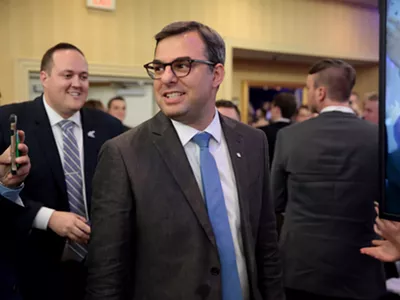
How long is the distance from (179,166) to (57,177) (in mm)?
777

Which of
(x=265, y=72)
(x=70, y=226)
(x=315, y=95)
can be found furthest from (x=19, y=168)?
(x=265, y=72)

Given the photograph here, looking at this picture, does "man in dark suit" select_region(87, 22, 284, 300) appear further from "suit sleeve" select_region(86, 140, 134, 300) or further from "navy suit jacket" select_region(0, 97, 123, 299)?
"navy suit jacket" select_region(0, 97, 123, 299)

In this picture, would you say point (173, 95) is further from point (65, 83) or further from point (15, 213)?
point (65, 83)

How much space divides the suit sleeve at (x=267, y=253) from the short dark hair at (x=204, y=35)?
39 cm

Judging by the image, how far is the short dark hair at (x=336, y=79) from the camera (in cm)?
249

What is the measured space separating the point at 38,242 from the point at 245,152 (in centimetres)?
99

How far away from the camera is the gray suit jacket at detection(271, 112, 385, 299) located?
2.35 meters

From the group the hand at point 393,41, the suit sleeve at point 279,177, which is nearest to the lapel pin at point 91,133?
the suit sleeve at point 279,177

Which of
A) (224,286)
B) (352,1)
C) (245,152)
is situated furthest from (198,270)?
(352,1)

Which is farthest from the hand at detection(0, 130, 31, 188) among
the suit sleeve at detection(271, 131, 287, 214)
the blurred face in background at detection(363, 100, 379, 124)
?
the blurred face in background at detection(363, 100, 379, 124)

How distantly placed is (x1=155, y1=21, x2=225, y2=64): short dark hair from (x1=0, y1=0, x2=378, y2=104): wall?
3.42 m

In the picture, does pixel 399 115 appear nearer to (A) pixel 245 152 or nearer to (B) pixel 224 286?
(A) pixel 245 152

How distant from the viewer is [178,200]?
53.6 inches

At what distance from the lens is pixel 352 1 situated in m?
6.32
